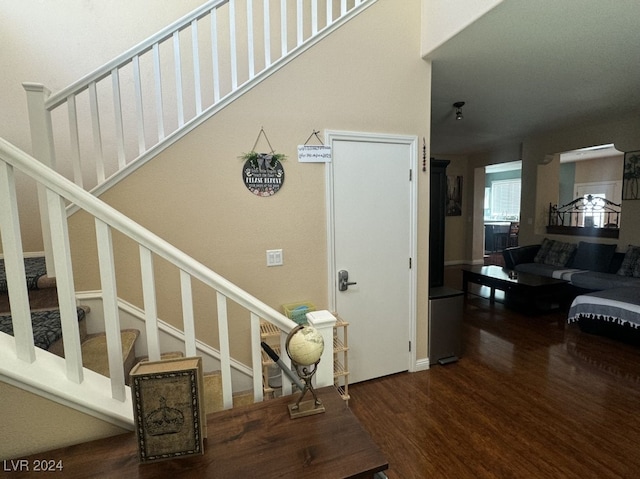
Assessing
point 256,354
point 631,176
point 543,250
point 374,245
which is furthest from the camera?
point 543,250

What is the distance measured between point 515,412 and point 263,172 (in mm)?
2509

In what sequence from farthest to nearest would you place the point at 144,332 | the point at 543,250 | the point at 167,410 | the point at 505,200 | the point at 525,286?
the point at 505,200 < the point at 543,250 < the point at 525,286 < the point at 144,332 < the point at 167,410

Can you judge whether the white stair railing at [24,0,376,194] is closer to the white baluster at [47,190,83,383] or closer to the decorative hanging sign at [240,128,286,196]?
the decorative hanging sign at [240,128,286,196]

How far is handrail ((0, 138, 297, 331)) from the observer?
91cm

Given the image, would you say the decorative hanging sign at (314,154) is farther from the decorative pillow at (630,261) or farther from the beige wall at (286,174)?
the decorative pillow at (630,261)

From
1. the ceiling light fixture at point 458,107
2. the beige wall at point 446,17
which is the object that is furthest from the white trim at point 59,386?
the ceiling light fixture at point 458,107

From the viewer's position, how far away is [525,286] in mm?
3969

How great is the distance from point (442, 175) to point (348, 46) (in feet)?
4.79

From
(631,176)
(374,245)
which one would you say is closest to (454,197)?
(631,176)

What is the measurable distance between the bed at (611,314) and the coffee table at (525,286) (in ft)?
1.66

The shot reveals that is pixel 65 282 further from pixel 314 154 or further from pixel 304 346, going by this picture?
pixel 314 154

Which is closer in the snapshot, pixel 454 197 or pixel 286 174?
pixel 286 174

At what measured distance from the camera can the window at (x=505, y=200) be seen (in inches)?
379

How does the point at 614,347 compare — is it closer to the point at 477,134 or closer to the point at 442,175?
the point at 442,175
